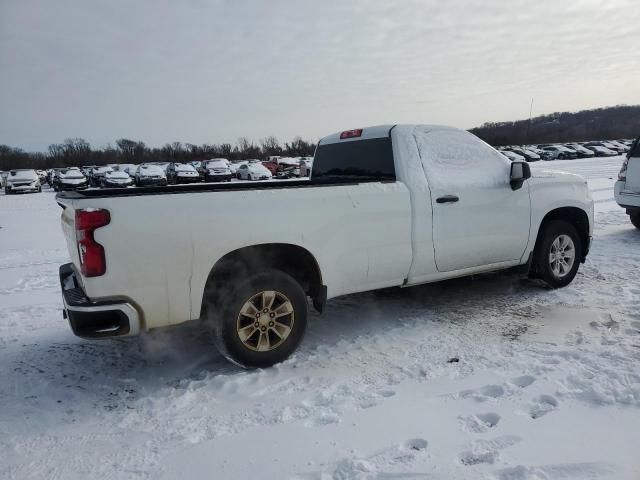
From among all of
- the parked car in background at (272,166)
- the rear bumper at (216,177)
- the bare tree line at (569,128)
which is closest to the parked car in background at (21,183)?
the rear bumper at (216,177)

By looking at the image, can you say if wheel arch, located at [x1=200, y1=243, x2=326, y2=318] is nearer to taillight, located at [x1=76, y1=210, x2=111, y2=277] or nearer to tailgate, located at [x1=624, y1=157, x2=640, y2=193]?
taillight, located at [x1=76, y1=210, x2=111, y2=277]

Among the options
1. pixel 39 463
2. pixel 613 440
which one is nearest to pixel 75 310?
pixel 39 463

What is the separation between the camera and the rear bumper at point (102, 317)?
309 centimetres

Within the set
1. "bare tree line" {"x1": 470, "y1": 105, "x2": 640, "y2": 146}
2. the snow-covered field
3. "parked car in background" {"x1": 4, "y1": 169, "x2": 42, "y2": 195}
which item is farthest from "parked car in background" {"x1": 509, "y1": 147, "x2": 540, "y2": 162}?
the snow-covered field

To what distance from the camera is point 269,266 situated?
3.84 m

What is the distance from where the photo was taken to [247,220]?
135 inches

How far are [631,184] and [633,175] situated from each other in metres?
0.16

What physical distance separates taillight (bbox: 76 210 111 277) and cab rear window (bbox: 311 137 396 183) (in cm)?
247

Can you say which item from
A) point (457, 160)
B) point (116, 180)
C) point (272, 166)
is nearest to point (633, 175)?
point (457, 160)

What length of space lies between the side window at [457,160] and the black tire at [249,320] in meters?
1.70

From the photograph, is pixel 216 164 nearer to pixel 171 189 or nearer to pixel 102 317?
pixel 171 189

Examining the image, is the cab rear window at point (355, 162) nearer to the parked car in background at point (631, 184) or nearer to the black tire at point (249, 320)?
the black tire at point (249, 320)

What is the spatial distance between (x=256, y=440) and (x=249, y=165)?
29974 millimetres

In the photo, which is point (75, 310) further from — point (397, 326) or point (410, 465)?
point (397, 326)
